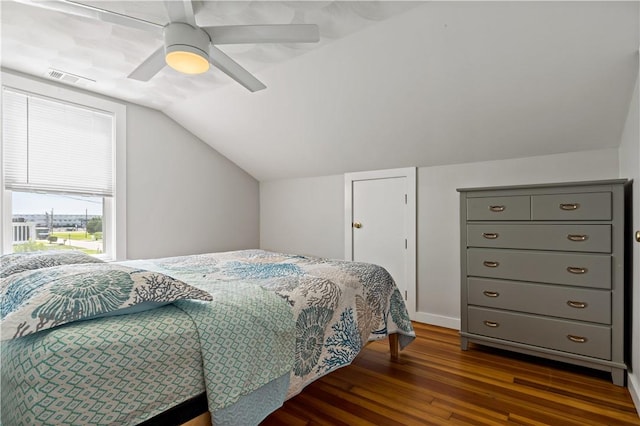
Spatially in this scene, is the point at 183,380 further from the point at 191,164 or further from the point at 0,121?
the point at 191,164

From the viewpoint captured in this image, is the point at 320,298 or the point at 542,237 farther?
the point at 542,237

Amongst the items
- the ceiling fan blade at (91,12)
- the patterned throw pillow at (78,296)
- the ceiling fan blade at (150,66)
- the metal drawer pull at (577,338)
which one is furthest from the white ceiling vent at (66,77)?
the metal drawer pull at (577,338)

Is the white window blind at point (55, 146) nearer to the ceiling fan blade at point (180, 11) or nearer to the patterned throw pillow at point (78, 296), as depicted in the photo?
the patterned throw pillow at point (78, 296)

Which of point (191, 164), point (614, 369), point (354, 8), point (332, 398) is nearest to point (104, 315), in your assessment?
point (332, 398)

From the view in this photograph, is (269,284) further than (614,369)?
No

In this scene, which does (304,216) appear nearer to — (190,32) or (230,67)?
(230,67)

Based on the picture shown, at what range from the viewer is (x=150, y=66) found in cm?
184

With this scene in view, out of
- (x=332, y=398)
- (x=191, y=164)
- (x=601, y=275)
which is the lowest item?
(x=332, y=398)

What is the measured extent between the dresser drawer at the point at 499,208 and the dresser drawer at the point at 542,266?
26 cm

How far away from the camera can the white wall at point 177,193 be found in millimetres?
3475

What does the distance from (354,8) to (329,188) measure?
234 centimetres

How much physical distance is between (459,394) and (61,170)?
378 cm

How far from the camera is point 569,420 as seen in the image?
168 centimetres

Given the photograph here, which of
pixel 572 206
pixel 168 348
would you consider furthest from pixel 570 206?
pixel 168 348
